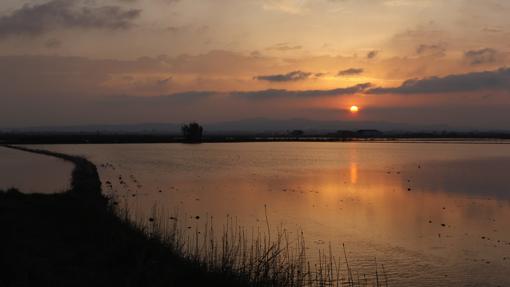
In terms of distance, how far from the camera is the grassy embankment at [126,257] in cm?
A: 650

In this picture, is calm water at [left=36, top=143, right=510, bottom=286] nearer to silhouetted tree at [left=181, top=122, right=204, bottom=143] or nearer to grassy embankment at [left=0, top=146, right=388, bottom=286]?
grassy embankment at [left=0, top=146, right=388, bottom=286]

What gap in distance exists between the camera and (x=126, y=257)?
772 cm

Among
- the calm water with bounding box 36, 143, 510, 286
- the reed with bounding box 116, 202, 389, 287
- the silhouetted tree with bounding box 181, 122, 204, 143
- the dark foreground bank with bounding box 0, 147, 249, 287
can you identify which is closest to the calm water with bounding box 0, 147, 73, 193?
the calm water with bounding box 36, 143, 510, 286

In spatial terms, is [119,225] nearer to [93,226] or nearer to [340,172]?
[93,226]

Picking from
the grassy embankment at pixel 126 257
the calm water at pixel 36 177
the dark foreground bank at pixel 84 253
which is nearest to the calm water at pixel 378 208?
the grassy embankment at pixel 126 257

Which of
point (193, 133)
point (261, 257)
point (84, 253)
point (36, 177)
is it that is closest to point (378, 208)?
point (261, 257)

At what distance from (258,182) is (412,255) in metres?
13.4

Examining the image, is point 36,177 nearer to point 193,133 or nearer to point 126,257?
point 126,257

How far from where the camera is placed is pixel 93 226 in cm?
1002

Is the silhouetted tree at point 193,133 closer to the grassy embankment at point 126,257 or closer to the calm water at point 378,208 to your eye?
the calm water at point 378,208

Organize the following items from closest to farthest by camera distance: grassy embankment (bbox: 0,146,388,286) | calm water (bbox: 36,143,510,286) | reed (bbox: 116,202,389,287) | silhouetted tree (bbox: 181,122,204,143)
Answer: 1. grassy embankment (bbox: 0,146,388,286)
2. reed (bbox: 116,202,389,287)
3. calm water (bbox: 36,143,510,286)
4. silhouetted tree (bbox: 181,122,204,143)

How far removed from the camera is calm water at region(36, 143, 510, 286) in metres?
9.59

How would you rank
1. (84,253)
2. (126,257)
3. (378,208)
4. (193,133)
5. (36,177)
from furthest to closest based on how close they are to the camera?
(193,133), (36,177), (378,208), (84,253), (126,257)

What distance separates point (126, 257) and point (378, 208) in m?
9.92
